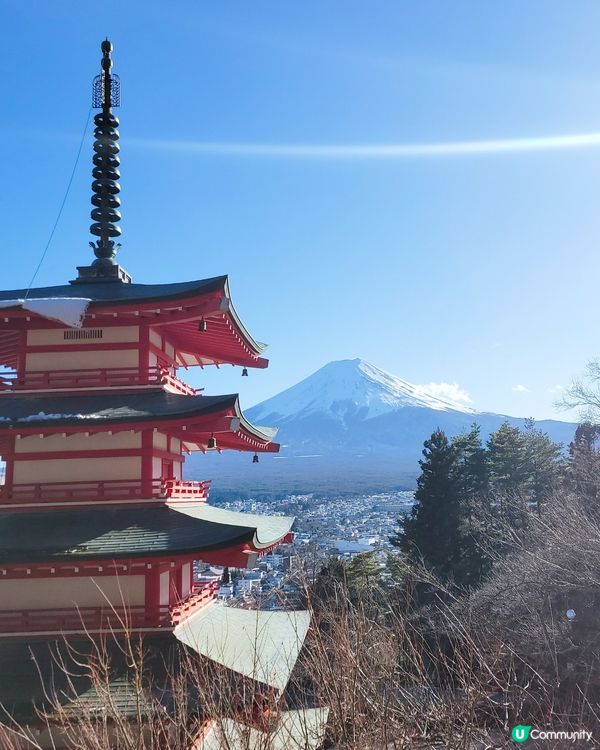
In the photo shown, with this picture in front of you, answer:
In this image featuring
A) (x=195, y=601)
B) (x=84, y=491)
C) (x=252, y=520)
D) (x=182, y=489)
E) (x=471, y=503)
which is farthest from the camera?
(x=471, y=503)

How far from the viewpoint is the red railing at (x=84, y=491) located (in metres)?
9.78

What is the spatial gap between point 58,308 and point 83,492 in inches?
117

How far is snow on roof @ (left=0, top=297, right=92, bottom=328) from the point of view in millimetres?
9844

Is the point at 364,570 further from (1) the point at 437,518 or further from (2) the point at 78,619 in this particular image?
(2) the point at 78,619

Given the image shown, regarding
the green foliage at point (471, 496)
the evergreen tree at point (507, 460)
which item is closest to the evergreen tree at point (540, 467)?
the green foliage at point (471, 496)

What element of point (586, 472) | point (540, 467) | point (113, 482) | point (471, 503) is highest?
point (113, 482)

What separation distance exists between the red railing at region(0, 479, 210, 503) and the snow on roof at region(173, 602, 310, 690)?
6.83 ft

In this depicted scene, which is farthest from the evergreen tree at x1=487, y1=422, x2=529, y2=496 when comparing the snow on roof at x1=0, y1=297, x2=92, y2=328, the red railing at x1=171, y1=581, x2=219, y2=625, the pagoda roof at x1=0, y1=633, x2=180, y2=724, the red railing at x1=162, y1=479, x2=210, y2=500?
the snow on roof at x1=0, y1=297, x2=92, y2=328

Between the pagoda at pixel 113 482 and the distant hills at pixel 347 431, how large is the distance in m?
72.2

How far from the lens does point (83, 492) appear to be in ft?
Answer: 32.4

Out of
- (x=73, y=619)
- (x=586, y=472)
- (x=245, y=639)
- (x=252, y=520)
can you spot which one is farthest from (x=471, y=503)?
(x=73, y=619)

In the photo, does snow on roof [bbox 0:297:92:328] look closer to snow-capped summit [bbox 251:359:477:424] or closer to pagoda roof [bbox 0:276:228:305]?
pagoda roof [bbox 0:276:228:305]

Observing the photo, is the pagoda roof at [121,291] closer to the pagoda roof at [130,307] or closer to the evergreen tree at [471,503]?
the pagoda roof at [130,307]

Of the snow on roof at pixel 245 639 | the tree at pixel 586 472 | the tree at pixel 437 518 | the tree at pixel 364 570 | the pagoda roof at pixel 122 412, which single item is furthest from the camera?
the tree at pixel 437 518
